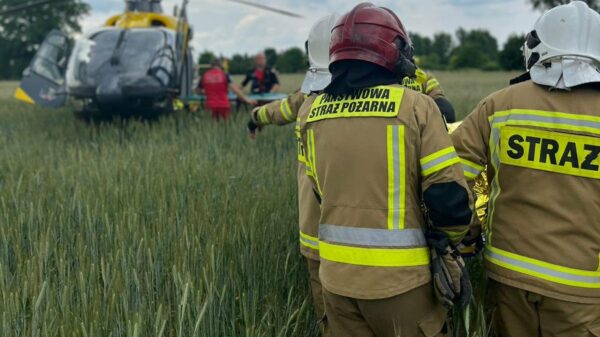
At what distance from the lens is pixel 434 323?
5.98ft

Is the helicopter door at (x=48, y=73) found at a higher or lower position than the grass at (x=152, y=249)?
higher

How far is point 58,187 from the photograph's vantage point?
13.9 feet

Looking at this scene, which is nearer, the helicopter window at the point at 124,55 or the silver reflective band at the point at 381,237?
the silver reflective band at the point at 381,237

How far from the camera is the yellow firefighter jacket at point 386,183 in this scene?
175cm

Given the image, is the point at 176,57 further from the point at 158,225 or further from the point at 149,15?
the point at 158,225

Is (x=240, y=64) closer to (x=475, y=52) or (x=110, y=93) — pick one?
(x=475, y=52)

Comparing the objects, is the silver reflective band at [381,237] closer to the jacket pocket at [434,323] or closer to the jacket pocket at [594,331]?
the jacket pocket at [434,323]

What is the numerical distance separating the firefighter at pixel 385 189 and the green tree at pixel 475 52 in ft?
210

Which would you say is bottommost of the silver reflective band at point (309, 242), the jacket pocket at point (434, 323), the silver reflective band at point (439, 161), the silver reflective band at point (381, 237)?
the jacket pocket at point (434, 323)

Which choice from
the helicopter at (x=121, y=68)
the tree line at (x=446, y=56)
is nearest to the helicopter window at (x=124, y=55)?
the helicopter at (x=121, y=68)

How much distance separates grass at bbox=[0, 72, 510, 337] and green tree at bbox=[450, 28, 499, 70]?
62.0 m

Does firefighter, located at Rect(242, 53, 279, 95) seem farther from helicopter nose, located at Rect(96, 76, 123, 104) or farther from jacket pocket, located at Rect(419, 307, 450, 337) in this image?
jacket pocket, located at Rect(419, 307, 450, 337)

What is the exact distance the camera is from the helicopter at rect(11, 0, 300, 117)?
877 centimetres

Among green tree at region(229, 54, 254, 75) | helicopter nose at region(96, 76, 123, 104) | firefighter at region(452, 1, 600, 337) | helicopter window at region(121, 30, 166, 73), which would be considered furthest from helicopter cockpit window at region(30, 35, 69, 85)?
green tree at region(229, 54, 254, 75)
